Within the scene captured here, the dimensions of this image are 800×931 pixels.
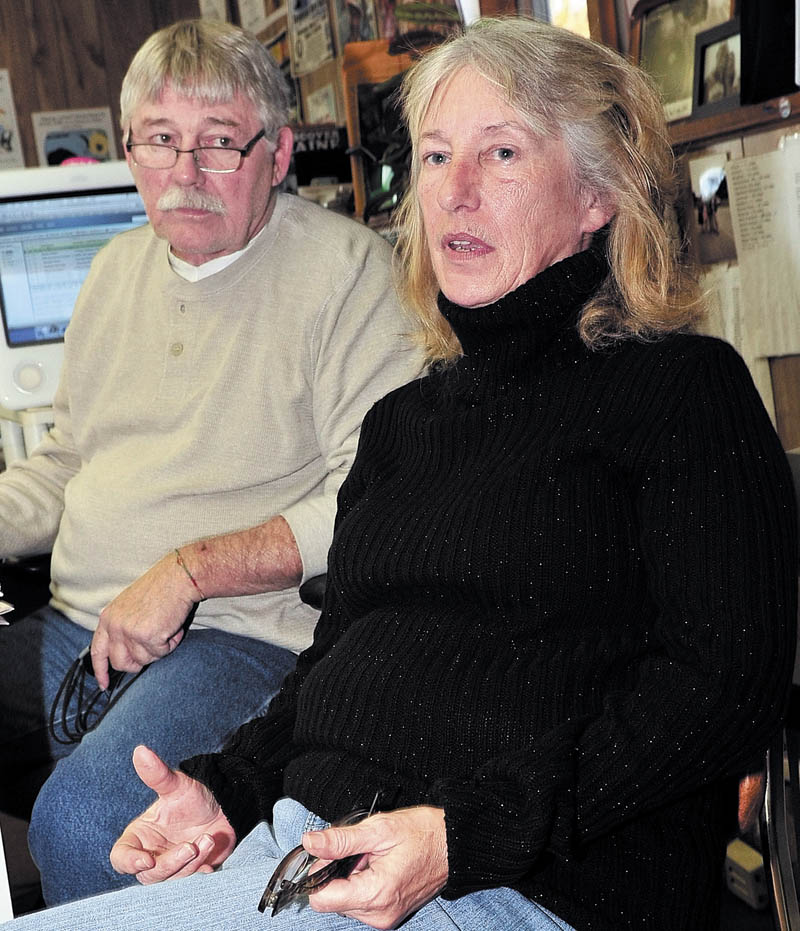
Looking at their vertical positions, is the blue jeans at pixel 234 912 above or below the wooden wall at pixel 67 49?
below

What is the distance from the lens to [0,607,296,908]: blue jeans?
51.8 inches

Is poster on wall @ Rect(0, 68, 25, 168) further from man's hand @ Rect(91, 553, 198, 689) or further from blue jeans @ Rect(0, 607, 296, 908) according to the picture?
man's hand @ Rect(91, 553, 198, 689)

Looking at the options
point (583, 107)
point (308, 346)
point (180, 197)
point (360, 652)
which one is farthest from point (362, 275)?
point (360, 652)

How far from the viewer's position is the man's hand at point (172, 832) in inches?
40.9

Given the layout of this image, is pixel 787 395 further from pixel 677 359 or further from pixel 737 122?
pixel 677 359

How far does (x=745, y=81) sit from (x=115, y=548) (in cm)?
117

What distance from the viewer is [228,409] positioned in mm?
1610

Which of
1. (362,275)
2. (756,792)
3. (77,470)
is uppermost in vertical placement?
(362,275)

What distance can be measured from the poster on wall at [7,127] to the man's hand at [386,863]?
12.1 ft

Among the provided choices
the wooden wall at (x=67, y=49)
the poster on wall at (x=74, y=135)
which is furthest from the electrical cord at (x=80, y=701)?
the wooden wall at (x=67, y=49)

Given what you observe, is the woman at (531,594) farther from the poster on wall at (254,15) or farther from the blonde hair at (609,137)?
the poster on wall at (254,15)

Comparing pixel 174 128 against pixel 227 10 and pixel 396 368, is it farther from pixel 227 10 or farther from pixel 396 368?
pixel 227 10

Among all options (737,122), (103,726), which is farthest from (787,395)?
(103,726)

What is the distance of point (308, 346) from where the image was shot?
1604 millimetres
